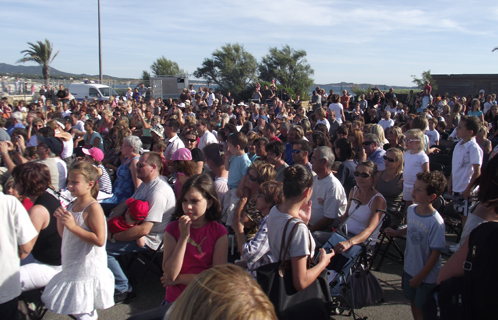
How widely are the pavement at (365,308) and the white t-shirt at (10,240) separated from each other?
1157mm

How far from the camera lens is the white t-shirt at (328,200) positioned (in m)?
3.86

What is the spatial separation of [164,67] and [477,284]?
43.4 m

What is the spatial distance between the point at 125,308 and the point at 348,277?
2.30 metres

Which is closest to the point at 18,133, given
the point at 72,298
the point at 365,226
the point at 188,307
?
the point at 72,298

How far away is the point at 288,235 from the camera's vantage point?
2314mm

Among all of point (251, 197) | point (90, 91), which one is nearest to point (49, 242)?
point (251, 197)

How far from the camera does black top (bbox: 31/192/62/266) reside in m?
3.37

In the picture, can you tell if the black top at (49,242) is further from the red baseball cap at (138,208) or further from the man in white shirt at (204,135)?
the man in white shirt at (204,135)

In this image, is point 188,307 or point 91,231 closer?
point 188,307

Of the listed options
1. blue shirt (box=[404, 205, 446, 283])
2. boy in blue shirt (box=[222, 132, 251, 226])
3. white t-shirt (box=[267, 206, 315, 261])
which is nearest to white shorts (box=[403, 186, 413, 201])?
blue shirt (box=[404, 205, 446, 283])

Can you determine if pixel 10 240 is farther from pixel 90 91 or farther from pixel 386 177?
pixel 90 91

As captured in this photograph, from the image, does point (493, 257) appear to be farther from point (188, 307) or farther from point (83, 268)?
point (83, 268)

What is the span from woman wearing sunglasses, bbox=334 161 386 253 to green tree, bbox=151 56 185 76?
4068cm

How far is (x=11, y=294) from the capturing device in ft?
8.60
